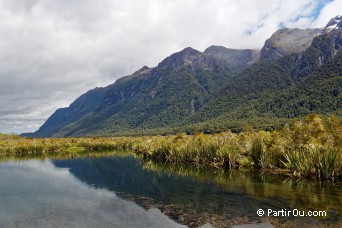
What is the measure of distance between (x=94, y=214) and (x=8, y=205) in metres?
7.43

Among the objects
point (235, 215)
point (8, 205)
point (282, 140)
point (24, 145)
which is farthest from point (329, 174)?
point (24, 145)

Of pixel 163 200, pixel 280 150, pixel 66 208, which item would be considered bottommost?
pixel 163 200

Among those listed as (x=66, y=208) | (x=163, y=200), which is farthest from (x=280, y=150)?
(x=66, y=208)

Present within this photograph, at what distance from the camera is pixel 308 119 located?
36281mm

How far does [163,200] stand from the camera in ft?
78.4

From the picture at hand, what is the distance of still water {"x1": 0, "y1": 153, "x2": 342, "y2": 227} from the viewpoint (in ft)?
59.7

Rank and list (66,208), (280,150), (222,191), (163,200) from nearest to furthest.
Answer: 1. (66,208)
2. (163,200)
3. (222,191)
4. (280,150)

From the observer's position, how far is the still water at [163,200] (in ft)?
59.7

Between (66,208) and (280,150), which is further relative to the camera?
(280,150)

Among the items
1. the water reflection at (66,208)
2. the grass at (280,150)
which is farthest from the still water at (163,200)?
the grass at (280,150)

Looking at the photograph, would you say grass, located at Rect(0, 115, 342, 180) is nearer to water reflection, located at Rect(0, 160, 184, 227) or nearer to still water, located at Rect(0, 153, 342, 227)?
still water, located at Rect(0, 153, 342, 227)

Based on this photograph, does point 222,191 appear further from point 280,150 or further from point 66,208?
point 66,208

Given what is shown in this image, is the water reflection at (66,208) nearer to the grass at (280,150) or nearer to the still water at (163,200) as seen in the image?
the still water at (163,200)

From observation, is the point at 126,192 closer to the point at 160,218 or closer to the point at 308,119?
the point at 160,218
